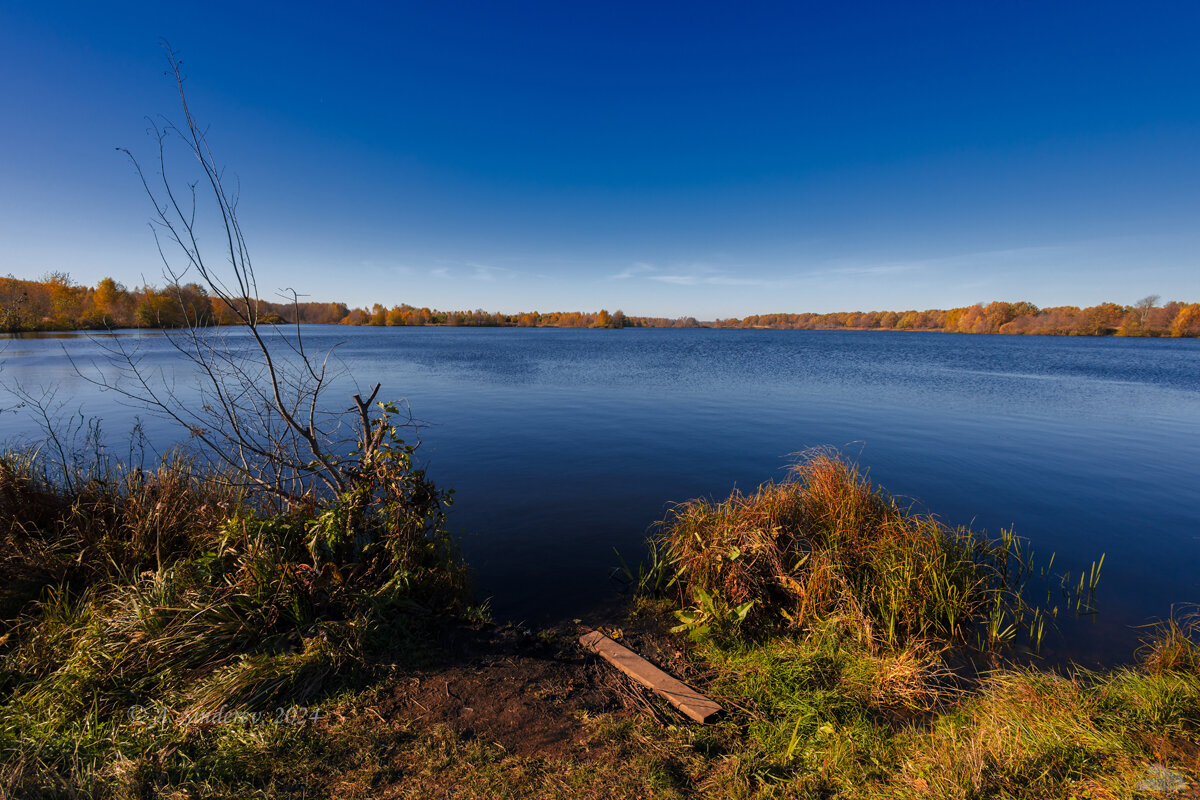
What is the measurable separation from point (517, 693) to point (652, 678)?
129 cm

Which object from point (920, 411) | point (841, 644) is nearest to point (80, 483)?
point (841, 644)

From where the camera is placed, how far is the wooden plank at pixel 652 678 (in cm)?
405

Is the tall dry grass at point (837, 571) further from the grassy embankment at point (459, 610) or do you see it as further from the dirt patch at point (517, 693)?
the dirt patch at point (517, 693)

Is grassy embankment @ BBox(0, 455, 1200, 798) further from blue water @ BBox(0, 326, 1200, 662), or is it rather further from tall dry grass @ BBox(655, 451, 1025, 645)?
blue water @ BBox(0, 326, 1200, 662)

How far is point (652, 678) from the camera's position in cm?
452

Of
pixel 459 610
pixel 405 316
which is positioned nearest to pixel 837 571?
pixel 459 610

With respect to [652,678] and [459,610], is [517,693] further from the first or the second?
[459,610]

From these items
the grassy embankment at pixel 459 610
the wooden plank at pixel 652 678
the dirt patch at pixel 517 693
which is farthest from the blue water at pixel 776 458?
the grassy embankment at pixel 459 610

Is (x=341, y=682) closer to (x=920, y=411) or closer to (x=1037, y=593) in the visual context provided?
(x=1037, y=593)

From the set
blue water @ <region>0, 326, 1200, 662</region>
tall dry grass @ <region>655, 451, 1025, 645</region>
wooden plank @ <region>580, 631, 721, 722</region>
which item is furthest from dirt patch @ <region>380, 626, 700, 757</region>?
tall dry grass @ <region>655, 451, 1025, 645</region>

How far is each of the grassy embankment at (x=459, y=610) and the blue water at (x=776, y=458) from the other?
1396 mm

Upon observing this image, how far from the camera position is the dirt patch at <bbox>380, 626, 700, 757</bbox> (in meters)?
3.67

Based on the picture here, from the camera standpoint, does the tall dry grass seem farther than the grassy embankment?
Yes

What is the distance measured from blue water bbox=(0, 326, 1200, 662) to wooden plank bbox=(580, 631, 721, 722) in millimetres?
1044
